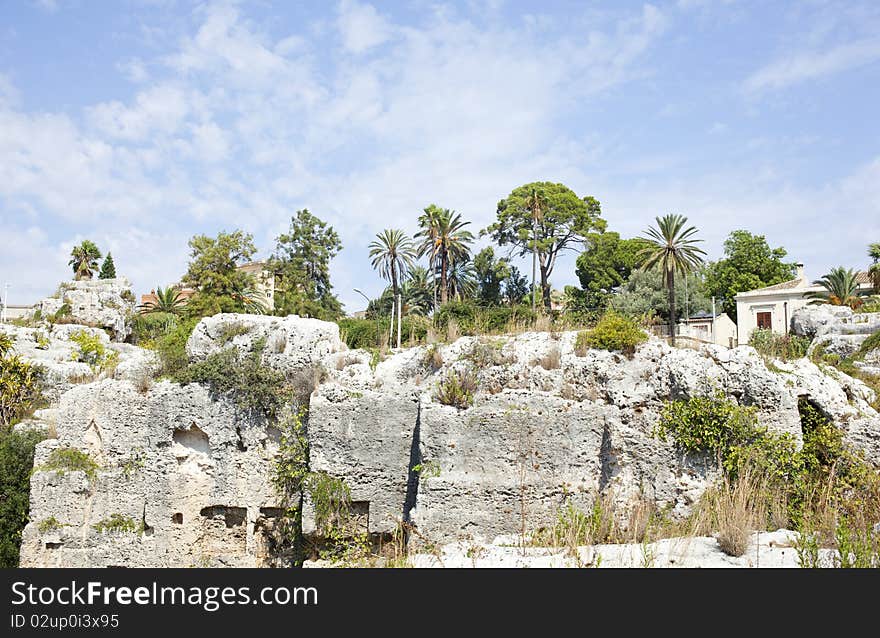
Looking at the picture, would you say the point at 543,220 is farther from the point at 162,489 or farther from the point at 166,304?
the point at 162,489

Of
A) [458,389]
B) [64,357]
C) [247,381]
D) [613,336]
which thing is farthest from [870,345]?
[64,357]

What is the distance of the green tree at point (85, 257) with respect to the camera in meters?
38.6

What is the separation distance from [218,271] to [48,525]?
2694 cm

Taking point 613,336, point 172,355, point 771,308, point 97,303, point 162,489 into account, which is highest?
point 771,308

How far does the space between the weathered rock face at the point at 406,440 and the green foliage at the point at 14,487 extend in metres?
1.76

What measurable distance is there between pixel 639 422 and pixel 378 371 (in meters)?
4.49

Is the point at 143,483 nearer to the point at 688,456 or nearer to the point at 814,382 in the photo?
the point at 688,456

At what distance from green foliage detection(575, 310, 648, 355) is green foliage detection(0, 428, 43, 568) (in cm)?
1187

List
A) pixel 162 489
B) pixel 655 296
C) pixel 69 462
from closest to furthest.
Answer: pixel 162 489 → pixel 69 462 → pixel 655 296

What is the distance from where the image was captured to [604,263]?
56031 millimetres

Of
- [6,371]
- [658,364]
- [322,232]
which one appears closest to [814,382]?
[658,364]

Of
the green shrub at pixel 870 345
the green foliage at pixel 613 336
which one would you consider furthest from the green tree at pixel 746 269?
the green foliage at pixel 613 336

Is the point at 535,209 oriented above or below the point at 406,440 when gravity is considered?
above

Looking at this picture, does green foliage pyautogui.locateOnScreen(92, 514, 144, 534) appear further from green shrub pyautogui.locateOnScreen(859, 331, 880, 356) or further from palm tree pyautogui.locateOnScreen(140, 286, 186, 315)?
palm tree pyautogui.locateOnScreen(140, 286, 186, 315)
